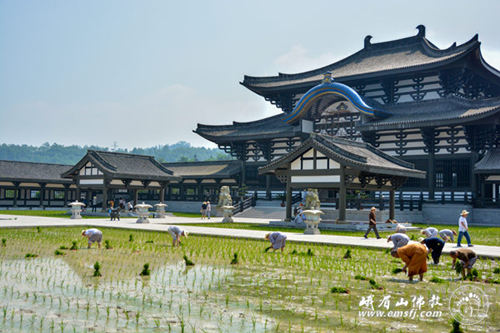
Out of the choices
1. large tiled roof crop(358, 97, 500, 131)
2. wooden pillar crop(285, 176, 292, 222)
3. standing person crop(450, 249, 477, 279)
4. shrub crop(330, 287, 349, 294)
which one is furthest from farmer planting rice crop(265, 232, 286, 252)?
large tiled roof crop(358, 97, 500, 131)

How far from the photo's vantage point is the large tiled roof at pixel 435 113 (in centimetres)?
3316

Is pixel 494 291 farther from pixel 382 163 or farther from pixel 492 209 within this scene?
pixel 492 209

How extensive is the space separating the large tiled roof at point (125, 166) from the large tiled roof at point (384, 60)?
13917 mm

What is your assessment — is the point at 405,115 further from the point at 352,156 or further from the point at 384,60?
the point at 352,156

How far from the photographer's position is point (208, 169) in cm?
4972

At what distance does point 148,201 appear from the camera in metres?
52.5

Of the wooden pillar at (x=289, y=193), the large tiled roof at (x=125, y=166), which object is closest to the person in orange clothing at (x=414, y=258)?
the wooden pillar at (x=289, y=193)

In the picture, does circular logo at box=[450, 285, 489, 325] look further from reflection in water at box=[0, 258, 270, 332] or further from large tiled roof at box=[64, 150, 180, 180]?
large tiled roof at box=[64, 150, 180, 180]

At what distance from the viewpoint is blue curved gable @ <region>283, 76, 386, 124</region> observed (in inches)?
1479

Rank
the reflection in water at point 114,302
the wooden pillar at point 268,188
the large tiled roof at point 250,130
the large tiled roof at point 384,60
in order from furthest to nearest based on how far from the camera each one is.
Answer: the wooden pillar at point 268,188
the large tiled roof at point 250,130
the large tiled roof at point 384,60
the reflection in water at point 114,302

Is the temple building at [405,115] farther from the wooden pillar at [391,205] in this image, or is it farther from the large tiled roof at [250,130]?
the wooden pillar at [391,205]

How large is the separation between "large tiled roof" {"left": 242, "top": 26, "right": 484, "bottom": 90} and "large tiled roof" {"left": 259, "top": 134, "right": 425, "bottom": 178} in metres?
12.8

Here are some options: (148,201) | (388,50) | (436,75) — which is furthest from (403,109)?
(148,201)

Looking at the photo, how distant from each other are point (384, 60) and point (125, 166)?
24787mm
